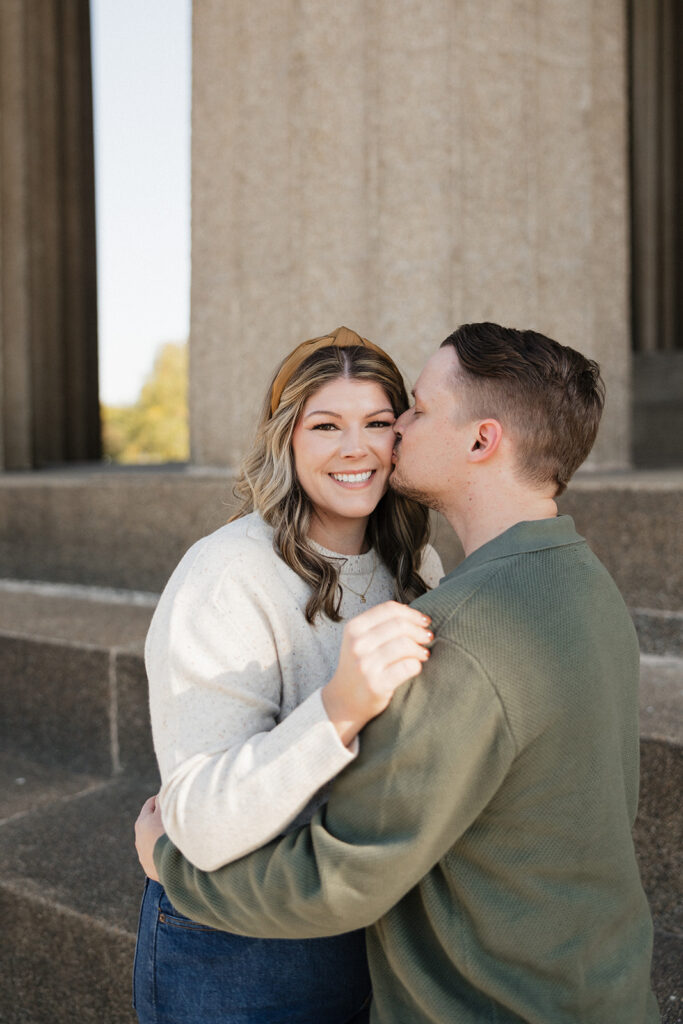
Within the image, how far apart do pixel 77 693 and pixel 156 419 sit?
43.8 meters

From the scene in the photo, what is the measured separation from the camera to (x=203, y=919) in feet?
4.49

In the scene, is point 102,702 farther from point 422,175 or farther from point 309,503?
point 422,175

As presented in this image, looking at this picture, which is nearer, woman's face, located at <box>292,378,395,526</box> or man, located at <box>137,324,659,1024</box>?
man, located at <box>137,324,659,1024</box>

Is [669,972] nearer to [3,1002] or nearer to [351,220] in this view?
[3,1002]

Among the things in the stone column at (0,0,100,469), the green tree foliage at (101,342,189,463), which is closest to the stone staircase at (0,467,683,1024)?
the stone column at (0,0,100,469)

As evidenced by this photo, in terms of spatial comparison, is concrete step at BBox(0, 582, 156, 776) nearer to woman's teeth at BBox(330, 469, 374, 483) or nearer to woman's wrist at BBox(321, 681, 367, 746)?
woman's teeth at BBox(330, 469, 374, 483)

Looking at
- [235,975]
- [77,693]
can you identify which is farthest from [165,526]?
[235,975]

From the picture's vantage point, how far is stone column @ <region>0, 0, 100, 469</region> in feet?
21.1

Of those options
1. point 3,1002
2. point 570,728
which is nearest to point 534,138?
point 570,728

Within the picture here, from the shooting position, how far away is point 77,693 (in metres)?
3.36

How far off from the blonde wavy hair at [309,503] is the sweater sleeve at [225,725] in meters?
0.12

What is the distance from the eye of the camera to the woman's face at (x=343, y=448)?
174 cm

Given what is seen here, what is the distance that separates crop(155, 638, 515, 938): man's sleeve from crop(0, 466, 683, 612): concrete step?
6.64 feet

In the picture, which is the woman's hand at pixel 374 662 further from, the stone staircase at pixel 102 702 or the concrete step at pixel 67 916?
the concrete step at pixel 67 916
